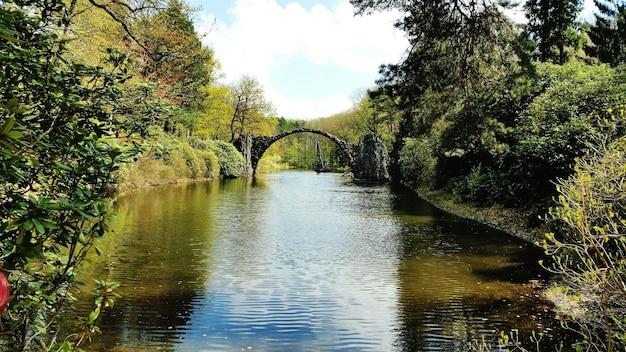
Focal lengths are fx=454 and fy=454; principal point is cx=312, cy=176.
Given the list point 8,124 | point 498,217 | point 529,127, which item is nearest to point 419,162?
point 498,217

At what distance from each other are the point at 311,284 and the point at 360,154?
115 ft

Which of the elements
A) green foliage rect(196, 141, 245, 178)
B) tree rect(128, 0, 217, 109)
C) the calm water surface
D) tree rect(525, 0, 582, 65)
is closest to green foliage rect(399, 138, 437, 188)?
tree rect(525, 0, 582, 65)

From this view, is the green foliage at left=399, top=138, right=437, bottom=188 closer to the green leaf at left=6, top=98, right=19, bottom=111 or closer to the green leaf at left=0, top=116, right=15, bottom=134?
the green leaf at left=6, top=98, right=19, bottom=111

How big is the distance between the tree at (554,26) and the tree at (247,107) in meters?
27.3

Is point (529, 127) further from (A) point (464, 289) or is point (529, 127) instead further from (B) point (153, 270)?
(B) point (153, 270)

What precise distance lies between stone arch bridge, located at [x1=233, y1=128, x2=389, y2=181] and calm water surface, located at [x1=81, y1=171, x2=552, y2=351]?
25.9 m

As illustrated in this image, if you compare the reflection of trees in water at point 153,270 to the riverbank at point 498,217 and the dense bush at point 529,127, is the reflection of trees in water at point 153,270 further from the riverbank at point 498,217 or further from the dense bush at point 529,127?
the riverbank at point 498,217

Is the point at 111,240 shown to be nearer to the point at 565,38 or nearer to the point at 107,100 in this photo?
the point at 107,100

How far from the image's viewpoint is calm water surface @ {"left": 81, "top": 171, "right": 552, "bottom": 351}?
598 cm

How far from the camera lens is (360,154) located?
4303cm

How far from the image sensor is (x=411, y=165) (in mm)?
29484

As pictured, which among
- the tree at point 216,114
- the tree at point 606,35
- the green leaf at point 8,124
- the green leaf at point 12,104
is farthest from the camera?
the tree at point 216,114

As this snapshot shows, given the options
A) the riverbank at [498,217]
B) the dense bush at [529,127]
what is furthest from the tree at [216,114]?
the dense bush at [529,127]

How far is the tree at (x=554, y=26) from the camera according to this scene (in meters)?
23.7
